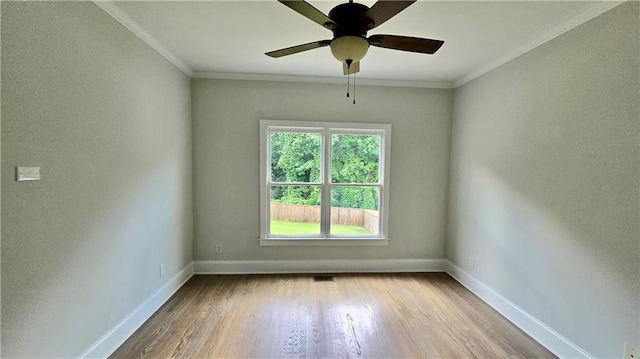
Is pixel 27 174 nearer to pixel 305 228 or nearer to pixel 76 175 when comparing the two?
pixel 76 175

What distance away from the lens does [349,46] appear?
1.58m

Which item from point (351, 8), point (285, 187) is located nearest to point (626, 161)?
point (351, 8)

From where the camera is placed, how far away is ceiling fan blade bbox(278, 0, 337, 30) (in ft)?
4.47

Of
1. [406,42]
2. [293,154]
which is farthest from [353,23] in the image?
[293,154]

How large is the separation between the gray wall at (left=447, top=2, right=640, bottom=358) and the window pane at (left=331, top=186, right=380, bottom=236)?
4.34ft

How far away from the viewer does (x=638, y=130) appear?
1670 millimetres

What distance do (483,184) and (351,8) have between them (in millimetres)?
2564

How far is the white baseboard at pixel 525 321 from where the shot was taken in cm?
209

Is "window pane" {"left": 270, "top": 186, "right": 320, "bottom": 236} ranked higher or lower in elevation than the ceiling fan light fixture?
lower

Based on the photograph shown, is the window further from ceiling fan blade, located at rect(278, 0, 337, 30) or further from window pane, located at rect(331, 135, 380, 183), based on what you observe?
ceiling fan blade, located at rect(278, 0, 337, 30)

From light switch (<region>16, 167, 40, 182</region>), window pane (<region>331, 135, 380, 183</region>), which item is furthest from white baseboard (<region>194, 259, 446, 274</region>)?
light switch (<region>16, 167, 40, 182</region>)

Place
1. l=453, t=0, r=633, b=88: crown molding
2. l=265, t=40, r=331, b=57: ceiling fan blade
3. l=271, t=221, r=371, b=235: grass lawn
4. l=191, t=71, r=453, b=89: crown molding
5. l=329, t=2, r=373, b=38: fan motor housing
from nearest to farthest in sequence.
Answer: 1. l=329, t=2, r=373, b=38: fan motor housing
2. l=265, t=40, r=331, b=57: ceiling fan blade
3. l=453, t=0, r=633, b=88: crown molding
4. l=191, t=71, r=453, b=89: crown molding
5. l=271, t=221, r=371, b=235: grass lawn

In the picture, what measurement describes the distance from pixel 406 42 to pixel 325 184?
229 cm

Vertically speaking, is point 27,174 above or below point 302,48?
below
